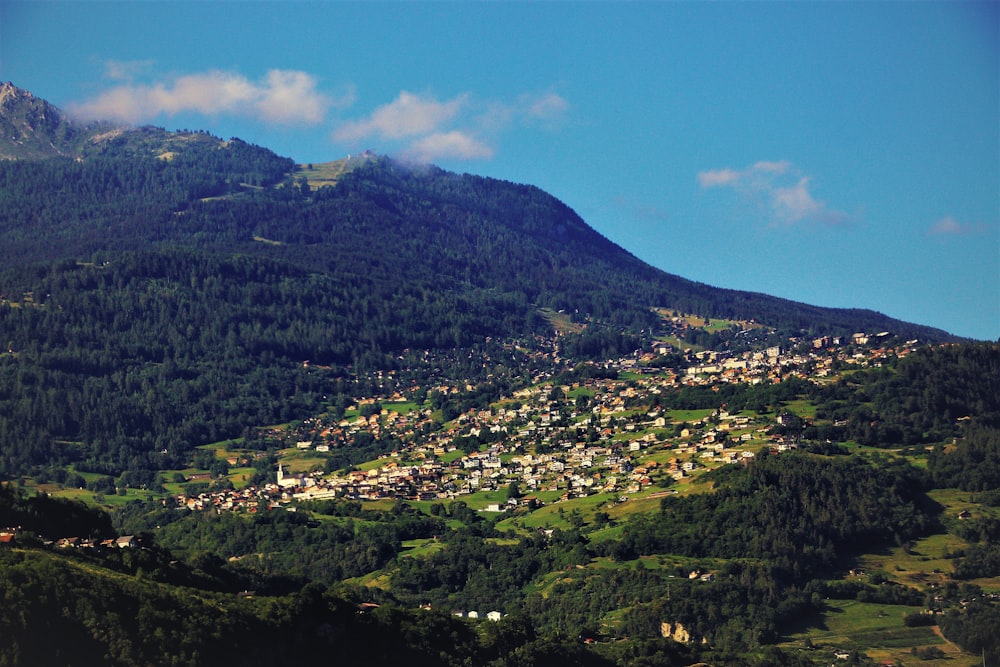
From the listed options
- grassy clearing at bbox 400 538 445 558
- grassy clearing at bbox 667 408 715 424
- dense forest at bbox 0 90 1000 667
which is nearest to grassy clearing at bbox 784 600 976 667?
dense forest at bbox 0 90 1000 667

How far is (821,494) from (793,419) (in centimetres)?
2202

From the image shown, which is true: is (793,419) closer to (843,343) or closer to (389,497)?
(389,497)

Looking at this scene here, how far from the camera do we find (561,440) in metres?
123

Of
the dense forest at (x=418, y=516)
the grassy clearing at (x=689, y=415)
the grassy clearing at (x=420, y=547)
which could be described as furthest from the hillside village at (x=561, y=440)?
the grassy clearing at (x=420, y=547)

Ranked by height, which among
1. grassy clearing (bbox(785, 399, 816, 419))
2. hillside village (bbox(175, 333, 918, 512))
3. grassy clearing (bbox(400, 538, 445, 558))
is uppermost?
grassy clearing (bbox(785, 399, 816, 419))

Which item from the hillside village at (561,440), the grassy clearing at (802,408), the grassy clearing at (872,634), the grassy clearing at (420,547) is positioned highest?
the grassy clearing at (802,408)

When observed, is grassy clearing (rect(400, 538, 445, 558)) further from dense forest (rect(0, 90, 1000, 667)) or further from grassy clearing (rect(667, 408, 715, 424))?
grassy clearing (rect(667, 408, 715, 424))

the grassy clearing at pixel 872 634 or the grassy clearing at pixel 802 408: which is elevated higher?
the grassy clearing at pixel 802 408

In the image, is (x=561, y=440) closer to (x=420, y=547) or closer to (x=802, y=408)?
(x=802, y=408)

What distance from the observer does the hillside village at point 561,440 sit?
338 ft

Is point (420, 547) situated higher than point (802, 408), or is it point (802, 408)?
point (802, 408)

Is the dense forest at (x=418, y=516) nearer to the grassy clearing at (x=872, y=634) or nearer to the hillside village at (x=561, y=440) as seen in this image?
the grassy clearing at (x=872, y=634)

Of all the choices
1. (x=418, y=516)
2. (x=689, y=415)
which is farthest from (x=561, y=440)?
(x=418, y=516)

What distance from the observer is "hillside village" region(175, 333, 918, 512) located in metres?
103
